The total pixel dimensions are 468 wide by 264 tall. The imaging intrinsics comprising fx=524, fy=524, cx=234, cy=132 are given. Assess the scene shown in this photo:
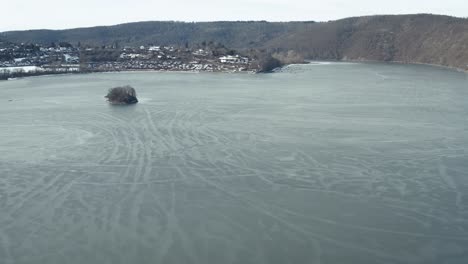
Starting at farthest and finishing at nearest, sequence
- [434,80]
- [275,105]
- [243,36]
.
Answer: [243,36] → [434,80] → [275,105]

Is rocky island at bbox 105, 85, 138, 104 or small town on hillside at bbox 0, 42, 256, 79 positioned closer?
rocky island at bbox 105, 85, 138, 104

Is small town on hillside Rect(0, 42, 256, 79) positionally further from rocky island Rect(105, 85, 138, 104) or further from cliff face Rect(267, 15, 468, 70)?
rocky island Rect(105, 85, 138, 104)

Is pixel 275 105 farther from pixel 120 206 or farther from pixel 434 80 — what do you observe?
pixel 434 80

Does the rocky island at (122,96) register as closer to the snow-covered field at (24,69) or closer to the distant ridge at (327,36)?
the snow-covered field at (24,69)

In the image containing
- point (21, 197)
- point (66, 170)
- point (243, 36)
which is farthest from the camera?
point (243, 36)

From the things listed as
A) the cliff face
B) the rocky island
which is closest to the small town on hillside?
the cliff face

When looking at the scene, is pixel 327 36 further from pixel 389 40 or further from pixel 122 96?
pixel 122 96

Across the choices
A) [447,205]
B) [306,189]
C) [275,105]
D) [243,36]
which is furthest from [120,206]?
[243,36]
